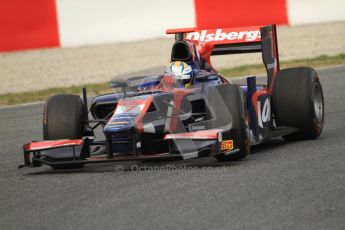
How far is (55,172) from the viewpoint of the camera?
807cm

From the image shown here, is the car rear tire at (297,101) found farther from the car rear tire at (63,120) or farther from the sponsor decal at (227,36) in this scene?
the car rear tire at (63,120)

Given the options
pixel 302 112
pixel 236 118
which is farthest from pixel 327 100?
pixel 236 118

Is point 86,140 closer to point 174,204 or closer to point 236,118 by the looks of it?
point 236,118

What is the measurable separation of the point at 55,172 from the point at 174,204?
2301 mm

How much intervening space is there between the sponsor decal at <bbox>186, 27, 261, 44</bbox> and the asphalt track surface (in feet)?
4.42

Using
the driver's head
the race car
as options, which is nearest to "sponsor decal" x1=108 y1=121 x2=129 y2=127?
the race car

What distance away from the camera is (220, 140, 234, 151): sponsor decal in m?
7.54

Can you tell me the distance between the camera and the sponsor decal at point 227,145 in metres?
7.54

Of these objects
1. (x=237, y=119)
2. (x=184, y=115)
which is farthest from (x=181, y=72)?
(x=237, y=119)

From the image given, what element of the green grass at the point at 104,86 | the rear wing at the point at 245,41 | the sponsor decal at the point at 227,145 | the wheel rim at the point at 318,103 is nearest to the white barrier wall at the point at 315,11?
the green grass at the point at 104,86

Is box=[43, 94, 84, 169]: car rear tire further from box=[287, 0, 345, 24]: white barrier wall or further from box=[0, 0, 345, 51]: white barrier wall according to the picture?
box=[287, 0, 345, 24]: white barrier wall

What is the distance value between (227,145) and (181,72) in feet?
4.46

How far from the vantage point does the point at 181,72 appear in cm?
870

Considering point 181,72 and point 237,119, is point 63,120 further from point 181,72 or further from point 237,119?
point 237,119
